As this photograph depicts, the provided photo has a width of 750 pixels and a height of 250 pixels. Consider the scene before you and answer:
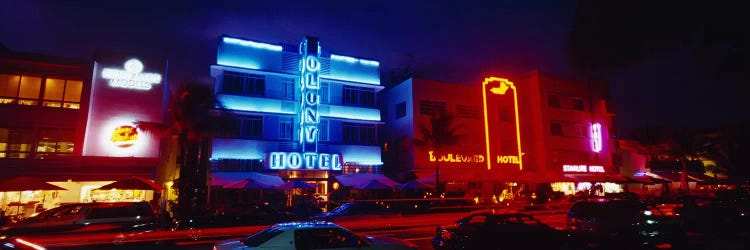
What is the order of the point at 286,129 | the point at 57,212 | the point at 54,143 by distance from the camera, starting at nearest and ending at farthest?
the point at 57,212 → the point at 54,143 → the point at 286,129

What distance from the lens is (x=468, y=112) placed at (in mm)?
40688

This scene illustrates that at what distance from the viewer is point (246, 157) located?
106 ft

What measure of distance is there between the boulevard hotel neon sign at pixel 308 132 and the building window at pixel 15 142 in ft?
45.9

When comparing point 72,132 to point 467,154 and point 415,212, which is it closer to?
point 415,212

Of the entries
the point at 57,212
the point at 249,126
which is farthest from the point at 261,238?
the point at 249,126

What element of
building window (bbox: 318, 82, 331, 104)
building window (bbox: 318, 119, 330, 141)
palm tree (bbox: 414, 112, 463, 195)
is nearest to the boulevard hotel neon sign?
building window (bbox: 318, 119, 330, 141)

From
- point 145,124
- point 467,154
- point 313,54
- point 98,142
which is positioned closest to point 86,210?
point 145,124

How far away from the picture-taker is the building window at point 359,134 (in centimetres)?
3669

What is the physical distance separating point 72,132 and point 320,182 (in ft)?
53.7

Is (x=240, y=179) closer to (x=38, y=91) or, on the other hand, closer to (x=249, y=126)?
(x=249, y=126)

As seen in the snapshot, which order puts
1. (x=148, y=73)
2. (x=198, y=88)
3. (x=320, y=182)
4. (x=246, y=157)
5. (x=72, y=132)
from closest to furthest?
(x=198, y=88) → (x=72, y=132) → (x=148, y=73) → (x=246, y=157) → (x=320, y=182)

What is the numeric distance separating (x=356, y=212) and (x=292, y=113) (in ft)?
52.7

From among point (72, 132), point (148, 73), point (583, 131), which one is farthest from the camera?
point (583, 131)

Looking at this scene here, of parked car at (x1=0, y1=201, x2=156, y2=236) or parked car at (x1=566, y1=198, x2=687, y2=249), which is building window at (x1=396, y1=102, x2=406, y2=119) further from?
parked car at (x1=566, y1=198, x2=687, y2=249)
